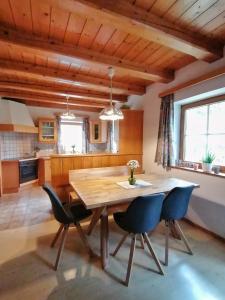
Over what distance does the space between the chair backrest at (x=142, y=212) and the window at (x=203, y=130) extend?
56.4 inches

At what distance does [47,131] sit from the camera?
536 centimetres

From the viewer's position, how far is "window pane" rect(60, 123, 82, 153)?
5.73m

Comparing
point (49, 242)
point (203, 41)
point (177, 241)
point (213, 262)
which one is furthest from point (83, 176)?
point (203, 41)

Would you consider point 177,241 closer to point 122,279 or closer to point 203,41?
point 122,279

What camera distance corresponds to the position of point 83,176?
9.75 feet

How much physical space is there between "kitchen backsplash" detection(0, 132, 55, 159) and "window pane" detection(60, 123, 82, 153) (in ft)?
1.48

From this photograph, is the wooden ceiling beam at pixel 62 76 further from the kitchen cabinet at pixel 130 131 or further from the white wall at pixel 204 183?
the white wall at pixel 204 183

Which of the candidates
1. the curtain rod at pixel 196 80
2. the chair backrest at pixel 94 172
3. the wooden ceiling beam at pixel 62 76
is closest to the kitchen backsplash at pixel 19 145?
the wooden ceiling beam at pixel 62 76

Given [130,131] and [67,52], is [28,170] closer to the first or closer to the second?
[130,131]

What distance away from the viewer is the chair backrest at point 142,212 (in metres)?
1.56

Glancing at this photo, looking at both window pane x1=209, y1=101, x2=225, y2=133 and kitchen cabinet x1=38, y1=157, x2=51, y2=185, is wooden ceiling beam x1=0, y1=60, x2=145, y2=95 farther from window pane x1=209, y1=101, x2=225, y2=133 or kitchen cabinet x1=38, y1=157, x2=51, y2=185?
kitchen cabinet x1=38, y1=157, x2=51, y2=185

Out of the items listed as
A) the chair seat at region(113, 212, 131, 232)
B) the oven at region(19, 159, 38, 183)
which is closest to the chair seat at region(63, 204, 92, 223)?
the chair seat at region(113, 212, 131, 232)

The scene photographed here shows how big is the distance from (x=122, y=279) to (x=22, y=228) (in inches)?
68.1

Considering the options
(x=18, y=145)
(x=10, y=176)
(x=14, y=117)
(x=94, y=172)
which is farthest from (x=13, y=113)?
(x=94, y=172)
